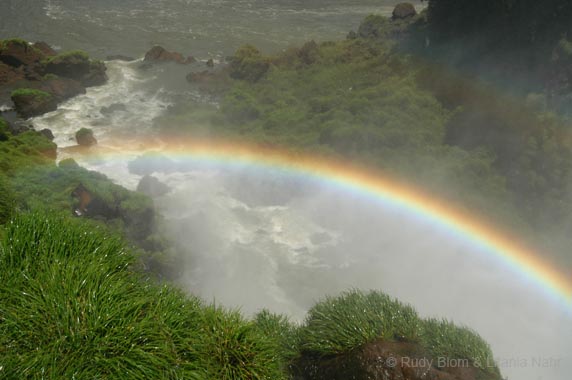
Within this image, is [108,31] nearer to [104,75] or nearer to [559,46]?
[104,75]

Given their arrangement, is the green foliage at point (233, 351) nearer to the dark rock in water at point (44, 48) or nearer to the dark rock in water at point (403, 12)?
the dark rock in water at point (44, 48)

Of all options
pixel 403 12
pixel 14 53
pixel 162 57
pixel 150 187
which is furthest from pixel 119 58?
pixel 403 12

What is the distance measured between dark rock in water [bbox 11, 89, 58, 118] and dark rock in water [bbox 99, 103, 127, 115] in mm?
4031

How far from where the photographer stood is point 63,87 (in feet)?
125

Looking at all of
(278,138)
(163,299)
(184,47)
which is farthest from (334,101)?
(163,299)

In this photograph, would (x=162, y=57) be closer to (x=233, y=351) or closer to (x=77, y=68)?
(x=77, y=68)

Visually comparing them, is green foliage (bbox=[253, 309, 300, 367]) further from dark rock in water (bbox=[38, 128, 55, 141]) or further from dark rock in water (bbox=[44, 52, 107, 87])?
dark rock in water (bbox=[44, 52, 107, 87])

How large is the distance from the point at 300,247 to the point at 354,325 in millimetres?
17872

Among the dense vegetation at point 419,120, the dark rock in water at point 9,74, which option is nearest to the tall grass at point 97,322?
the dense vegetation at point 419,120

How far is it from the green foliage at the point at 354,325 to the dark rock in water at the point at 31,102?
1291 inches

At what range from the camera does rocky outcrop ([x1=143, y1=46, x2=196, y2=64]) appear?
4506 cm

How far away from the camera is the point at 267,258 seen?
26.7 meters

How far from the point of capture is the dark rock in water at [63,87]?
3731 centimetres

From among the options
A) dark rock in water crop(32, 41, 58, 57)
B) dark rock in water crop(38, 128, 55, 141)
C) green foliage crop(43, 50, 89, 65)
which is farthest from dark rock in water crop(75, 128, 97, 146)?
dark rock in water crop(32, 41, 58, 57)
